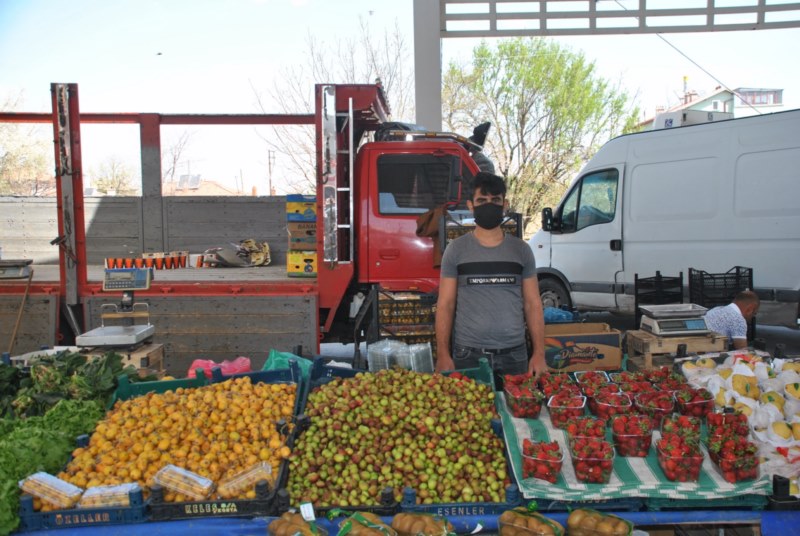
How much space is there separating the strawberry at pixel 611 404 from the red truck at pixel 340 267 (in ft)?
7.90

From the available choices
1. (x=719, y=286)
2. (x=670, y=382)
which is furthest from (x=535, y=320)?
(x=719, y=286)

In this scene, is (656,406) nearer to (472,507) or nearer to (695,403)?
(695,403)

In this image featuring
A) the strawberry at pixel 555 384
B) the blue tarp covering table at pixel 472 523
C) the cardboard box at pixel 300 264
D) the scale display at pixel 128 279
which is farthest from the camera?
Result: the cardboard box at pixel 300 264

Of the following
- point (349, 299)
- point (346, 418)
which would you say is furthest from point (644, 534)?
point (349, 299)

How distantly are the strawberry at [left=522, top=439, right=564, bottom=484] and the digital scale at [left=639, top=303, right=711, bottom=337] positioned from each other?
304 centimetres

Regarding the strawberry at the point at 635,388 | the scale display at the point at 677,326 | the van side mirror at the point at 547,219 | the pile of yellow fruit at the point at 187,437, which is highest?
the van side mirror at the point at 547,219

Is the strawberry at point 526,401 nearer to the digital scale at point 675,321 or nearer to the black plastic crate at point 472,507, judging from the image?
the black plastic crate at point 472,507

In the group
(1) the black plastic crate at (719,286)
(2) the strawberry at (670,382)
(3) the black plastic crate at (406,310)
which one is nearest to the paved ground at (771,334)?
(1) the black plastic crate at (719,286)

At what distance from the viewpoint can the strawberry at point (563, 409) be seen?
10.9 feet

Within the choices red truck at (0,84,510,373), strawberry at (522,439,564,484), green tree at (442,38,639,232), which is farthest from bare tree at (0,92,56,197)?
strawberry at (522,439,564,484)

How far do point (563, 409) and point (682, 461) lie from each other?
66 cm

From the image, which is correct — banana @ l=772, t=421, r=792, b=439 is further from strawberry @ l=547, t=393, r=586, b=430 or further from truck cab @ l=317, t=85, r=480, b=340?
truck cab @ l=317, t=85, r=480, b=340

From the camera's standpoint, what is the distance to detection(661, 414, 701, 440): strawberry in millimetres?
2971

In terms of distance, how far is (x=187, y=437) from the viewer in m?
3.32
